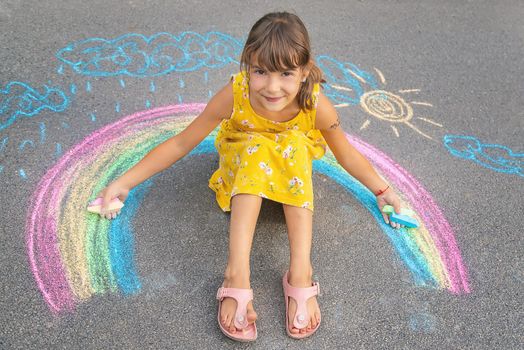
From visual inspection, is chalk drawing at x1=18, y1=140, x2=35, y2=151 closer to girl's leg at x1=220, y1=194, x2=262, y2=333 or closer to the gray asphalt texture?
the gray asphalt texture

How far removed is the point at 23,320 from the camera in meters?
1.81

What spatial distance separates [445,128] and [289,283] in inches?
64.9

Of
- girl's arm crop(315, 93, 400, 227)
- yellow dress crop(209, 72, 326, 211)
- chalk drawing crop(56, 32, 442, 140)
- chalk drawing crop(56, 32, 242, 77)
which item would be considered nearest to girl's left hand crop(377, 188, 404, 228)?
girl's arm crop(315, 93, 400, 227)

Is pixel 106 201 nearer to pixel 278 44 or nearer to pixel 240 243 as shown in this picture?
pixel 240 243

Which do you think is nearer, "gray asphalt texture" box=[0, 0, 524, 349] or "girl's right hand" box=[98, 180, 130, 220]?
"gray asphalt texture" box=[0, 0, 524, 349]

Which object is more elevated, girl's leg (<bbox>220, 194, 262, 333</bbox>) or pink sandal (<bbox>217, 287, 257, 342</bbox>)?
girl's leg (<bbox>220, 194, 262, 333</bbox>)

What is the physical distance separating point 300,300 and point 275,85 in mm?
858

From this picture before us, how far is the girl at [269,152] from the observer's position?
1.84 meters

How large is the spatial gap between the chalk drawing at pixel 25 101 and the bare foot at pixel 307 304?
65.1 inches

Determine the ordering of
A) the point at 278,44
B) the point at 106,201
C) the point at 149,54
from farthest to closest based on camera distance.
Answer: the point at 149,54, the point at 106,201, the point at 278,44

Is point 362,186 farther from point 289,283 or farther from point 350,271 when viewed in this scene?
point 289,283

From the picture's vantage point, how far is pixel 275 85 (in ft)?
6.05

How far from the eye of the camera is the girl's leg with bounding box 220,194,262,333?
194cm

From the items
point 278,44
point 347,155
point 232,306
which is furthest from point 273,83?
point 232,306
